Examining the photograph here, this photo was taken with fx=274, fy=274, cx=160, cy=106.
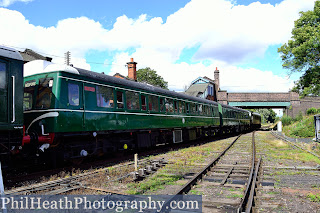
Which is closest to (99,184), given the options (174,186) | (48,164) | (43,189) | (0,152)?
(43,189)

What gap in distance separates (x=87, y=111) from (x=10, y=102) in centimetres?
264

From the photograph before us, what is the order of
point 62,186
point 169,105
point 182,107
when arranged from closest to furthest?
1. point 62,186
2. point 169,105
3. point 182,107

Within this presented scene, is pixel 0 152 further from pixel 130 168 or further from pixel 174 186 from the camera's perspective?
pixel 174 186

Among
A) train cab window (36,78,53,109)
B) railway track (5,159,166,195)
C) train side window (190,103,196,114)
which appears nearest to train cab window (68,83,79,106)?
train cab window (36,78,53,109)

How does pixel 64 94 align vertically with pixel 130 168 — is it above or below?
above

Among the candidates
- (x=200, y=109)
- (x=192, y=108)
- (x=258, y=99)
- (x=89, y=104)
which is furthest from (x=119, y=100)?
(x=258, y=99)

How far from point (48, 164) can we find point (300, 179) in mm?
7472

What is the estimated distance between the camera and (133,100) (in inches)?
462

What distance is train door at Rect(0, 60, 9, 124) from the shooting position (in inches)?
262

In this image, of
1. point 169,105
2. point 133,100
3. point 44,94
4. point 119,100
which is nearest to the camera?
point 44,94

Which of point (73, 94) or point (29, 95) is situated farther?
point (73, 94)

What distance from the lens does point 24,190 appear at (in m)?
5.88

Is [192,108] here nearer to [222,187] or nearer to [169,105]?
[169,105]

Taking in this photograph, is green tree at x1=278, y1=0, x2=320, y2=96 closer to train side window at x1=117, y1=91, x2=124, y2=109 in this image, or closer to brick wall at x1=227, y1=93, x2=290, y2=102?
train side window at x1=117, y1=91, x2=124, y2=109
